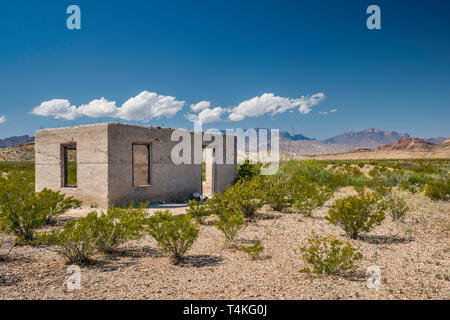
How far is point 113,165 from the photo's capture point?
921cm

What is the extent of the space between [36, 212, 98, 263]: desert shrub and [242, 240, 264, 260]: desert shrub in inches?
102

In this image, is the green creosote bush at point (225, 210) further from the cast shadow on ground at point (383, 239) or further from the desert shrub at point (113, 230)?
the cast shadow on ground at point (383, 239)

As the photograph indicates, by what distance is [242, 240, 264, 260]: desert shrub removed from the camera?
5.03 m

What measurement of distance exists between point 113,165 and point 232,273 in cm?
614

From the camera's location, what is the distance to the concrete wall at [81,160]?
30.2ft

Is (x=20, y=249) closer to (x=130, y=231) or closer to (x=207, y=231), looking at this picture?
(x=130, y=231)

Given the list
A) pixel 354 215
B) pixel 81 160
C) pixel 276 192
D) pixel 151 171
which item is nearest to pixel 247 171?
pixel 276 192

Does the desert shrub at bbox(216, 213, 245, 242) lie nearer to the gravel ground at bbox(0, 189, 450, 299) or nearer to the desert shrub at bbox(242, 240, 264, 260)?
the gravel ground at bbox(0, 189, 450, 299)

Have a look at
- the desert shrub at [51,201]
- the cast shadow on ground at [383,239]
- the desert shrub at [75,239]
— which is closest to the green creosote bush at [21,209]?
the desert shrub at [51,201]

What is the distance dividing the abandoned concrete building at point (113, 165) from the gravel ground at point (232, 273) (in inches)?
→ 143
